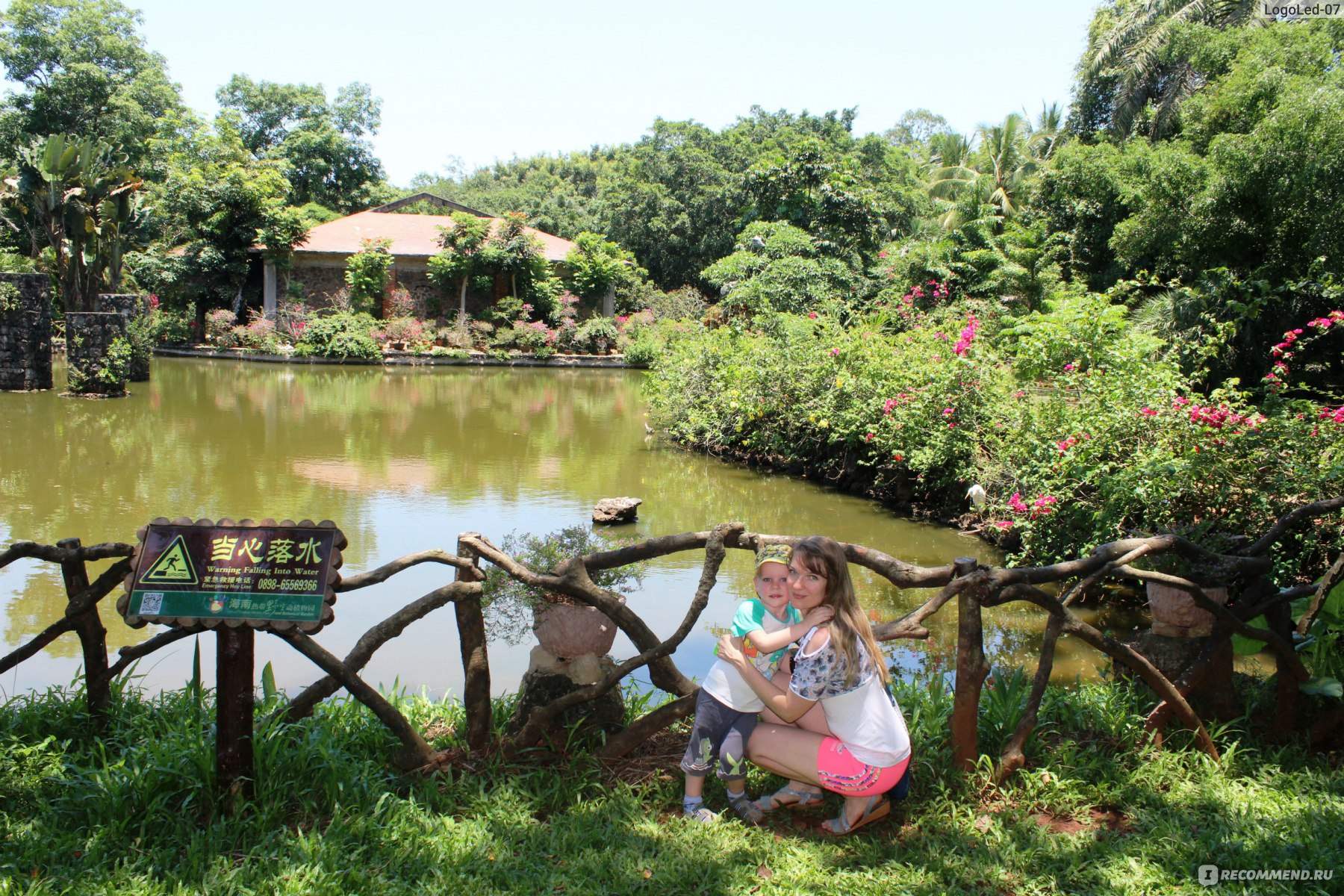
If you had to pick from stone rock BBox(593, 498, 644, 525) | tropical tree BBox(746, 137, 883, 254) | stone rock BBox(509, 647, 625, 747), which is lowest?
stone rock BBox(593, 498, 644, 525)

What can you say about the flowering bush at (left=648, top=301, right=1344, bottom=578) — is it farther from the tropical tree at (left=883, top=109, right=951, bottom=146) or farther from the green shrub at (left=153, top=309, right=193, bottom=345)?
the tropical tree at (left=883, top=109, right=951, bottom=146)

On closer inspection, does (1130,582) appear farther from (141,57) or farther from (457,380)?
(141,57)

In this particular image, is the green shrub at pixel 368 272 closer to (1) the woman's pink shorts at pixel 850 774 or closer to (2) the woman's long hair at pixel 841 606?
(2) the woman's long hair at pixel 841 606

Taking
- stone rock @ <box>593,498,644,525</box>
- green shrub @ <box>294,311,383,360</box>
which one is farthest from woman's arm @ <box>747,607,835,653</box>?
green shrub @ <box>294,311,383,360</box>

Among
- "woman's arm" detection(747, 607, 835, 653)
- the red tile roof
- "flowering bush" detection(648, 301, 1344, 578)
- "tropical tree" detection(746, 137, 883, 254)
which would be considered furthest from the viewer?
the red tile roof

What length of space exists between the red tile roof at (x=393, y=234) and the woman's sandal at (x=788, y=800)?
2581cm

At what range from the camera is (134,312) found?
18.2 metres

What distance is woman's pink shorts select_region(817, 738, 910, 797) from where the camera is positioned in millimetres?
2795

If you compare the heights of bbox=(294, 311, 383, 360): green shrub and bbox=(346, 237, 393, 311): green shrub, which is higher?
bbox=(346, 237, 393, 311): green shrub

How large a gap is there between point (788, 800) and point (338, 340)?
2359cm

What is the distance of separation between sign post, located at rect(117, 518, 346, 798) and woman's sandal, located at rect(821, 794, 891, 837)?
5.35 ft

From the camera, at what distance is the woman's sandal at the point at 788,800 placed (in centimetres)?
302

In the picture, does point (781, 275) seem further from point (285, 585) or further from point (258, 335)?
point (285, 585)

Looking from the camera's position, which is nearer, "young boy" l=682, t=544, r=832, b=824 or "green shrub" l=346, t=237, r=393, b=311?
"young boy" l=682, t=544, r=832, b=824
